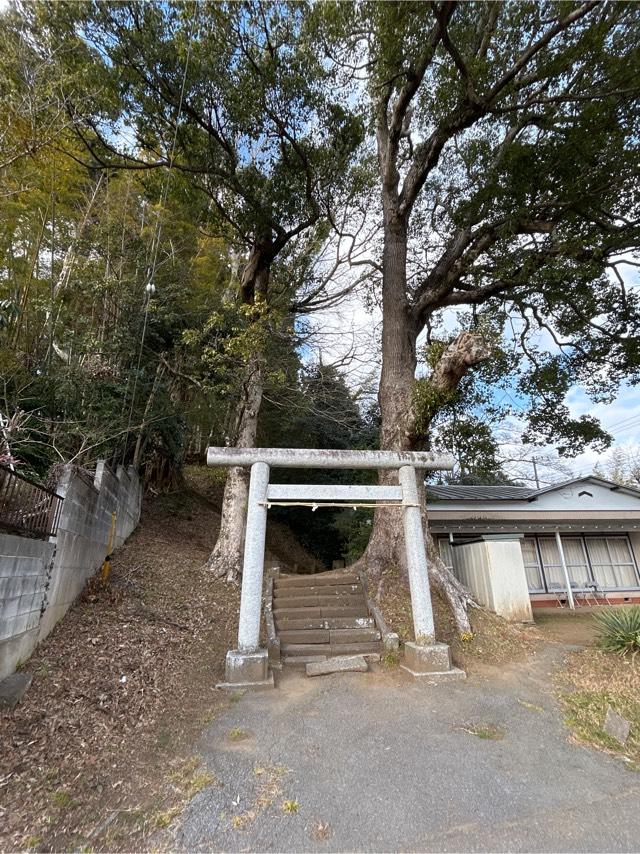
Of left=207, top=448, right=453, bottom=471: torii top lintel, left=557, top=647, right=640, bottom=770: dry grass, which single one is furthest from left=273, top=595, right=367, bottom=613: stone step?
left=557, top=647, right=640, bottom=770: dry grass

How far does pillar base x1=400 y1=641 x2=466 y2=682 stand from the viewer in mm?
4781

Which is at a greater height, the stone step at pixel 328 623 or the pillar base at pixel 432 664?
the stone step at pixel 328 623

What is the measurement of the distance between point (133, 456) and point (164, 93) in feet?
25.9

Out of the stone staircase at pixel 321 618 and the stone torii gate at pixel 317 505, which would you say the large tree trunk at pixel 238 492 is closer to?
the stone staircase at pixel 321 618

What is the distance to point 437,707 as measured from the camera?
410 cm

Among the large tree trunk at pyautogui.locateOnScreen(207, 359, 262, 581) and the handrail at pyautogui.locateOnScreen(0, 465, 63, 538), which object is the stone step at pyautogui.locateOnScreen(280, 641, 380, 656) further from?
the handrail at pyautogui.locateOnScreen(0, 465, 63, 538)

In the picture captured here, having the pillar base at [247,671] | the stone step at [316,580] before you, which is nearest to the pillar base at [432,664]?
the pillar base at [247,671]

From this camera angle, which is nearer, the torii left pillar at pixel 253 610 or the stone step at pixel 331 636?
the torii left pillar at pixel 253 610

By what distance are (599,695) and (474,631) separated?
1952 millimetres

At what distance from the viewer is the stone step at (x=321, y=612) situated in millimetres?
6352

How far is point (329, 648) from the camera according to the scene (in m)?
5.60

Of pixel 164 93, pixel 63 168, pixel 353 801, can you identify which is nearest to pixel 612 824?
pixel 353 801

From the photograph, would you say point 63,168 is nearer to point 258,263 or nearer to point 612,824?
point 258,263

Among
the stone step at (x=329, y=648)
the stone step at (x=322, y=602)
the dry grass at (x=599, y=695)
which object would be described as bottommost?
the dry grass at (x=599, y=695)
